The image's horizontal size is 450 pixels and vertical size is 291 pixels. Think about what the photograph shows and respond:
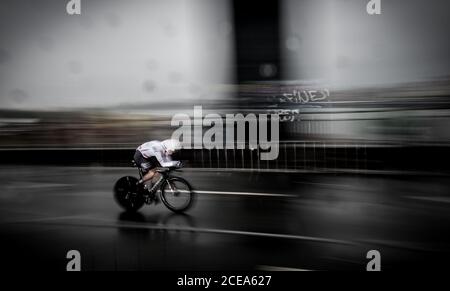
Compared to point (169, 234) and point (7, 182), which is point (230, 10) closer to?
point (169, 234)

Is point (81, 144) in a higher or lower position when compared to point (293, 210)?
higher

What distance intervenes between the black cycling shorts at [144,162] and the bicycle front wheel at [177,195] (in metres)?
0.29

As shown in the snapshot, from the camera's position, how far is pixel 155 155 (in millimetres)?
5133

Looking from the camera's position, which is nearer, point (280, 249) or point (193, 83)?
point (280, 249)

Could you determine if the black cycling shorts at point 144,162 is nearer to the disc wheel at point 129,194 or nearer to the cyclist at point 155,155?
the cyclist at point 155,155

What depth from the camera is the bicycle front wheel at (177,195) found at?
5371 millimetres

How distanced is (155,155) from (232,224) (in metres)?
1.24

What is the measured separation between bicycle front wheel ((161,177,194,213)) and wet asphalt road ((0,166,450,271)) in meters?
0.10

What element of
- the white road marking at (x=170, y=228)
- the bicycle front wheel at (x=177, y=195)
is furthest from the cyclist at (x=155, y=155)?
the white road marking at (x=170, y=228)

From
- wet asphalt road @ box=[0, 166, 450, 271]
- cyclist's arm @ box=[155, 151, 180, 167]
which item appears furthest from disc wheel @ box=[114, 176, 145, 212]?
cyclist's arm @ box=[155, 151, 180, 167]
